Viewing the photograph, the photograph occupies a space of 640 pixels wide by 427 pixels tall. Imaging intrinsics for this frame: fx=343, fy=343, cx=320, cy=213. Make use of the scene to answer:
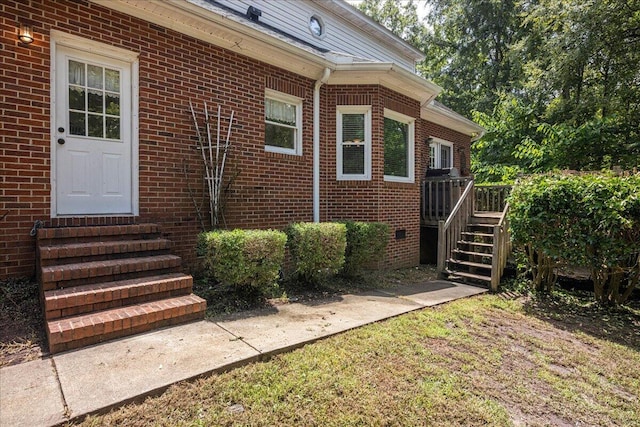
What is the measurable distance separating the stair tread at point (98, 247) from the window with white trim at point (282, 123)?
8.87 ft

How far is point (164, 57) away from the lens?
495 cm

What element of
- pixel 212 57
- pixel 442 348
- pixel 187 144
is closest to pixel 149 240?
pixel 187 144

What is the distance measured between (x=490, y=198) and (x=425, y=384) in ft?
21.3

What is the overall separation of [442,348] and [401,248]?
13.9 feet

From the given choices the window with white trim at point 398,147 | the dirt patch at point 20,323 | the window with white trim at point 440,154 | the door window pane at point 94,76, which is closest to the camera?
the dirt patch at point 20,323

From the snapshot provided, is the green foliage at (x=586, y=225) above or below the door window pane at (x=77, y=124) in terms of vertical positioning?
below

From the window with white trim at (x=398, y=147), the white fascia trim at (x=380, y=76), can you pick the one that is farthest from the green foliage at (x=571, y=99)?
the white fascia trim at (x=380, y=76)

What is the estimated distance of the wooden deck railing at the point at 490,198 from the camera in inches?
306

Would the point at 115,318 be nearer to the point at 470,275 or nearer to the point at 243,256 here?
the point at 243,256

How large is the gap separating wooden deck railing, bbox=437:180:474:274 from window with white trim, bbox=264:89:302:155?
3.23 m

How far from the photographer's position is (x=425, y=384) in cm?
273

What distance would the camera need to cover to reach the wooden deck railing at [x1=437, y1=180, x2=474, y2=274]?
6.73m

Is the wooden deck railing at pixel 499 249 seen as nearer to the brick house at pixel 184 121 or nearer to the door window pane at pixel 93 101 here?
the brick house at pixel 184 121

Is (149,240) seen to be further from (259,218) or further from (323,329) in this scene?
(323,329)
